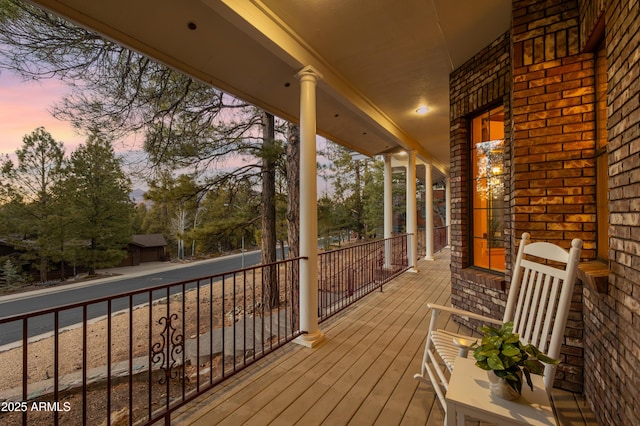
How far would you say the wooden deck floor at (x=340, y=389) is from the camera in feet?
5.40

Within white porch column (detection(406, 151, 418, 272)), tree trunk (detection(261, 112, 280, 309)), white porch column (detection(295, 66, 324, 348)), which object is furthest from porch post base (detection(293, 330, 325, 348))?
tree trunk (detection(261, 112, 280, 309))

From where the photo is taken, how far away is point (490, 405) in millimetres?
1009

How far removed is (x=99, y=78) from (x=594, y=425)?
283 inches

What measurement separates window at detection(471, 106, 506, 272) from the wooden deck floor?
939 millimetres

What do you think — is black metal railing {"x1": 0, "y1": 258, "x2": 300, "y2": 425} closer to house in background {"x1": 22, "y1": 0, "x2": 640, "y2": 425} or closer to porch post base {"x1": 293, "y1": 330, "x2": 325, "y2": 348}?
porch post base {"x1": 293, "y1": 330, "x2": 325, "y2": 348}

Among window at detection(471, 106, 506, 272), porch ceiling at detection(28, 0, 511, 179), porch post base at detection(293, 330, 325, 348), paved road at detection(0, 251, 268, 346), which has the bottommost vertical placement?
paved road at detection(0, 251, 268, 346)

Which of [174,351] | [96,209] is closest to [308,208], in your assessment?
[174,351]

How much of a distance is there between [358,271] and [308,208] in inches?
103

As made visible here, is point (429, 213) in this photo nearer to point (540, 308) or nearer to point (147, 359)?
point (540, 308)

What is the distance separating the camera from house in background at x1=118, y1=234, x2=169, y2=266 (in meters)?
15.0

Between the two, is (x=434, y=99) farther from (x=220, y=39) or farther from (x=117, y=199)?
(x=117, y=199)

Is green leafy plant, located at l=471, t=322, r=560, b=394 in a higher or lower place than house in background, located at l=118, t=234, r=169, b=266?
higher

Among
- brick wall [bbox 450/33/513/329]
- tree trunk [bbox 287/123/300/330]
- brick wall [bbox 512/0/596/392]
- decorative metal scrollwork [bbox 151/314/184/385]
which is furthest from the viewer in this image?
tree trunk [bbox 287/123/300/330]

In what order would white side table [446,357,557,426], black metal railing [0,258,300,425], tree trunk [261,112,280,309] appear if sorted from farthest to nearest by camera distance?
tree trunk [261,112,280,309] < black metal railing [0,258,300,425] < white side table [446,357,557,426]
